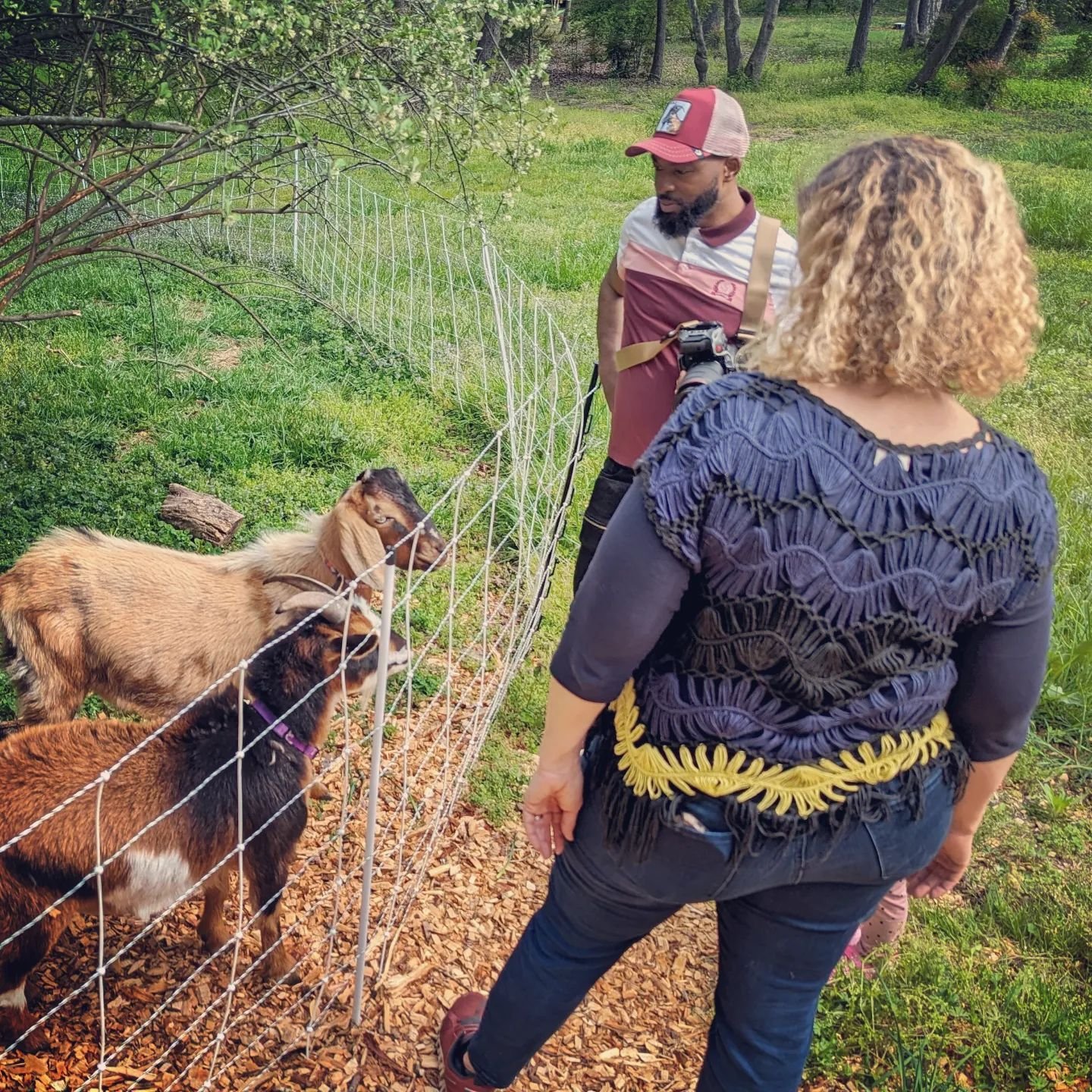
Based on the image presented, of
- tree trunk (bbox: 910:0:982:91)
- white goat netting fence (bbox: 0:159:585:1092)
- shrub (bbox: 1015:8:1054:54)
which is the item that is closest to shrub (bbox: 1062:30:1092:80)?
shrub (bbox: 1015:8:1054:54)

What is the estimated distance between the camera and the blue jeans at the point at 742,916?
1770mm

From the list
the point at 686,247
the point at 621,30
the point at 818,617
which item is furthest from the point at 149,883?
the point at 621,30

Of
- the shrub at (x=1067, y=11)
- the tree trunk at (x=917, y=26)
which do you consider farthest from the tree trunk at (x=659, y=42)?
the shrub at (x=1067, y=11)

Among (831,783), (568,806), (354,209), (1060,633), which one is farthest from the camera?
(354,209)

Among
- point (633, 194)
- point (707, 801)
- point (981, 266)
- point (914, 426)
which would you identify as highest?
point (981, 266)

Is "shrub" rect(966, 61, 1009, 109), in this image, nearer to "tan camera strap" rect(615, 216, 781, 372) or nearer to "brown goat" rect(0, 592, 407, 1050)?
"tan camera strap" rect(615, 216, 781, 372)

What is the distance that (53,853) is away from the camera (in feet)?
8.58

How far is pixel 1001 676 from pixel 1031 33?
36.8 metres

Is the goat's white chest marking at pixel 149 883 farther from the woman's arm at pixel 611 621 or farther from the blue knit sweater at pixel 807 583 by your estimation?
the blue knit sweater at pixel 807 583

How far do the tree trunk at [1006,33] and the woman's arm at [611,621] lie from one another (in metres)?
31.7

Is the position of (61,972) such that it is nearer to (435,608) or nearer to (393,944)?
(393,944)

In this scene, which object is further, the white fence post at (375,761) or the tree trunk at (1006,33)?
the tree trunk at (1006,33)

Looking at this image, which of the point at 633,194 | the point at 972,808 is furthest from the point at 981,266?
the point at 633,194

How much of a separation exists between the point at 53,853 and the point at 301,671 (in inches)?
32.3
